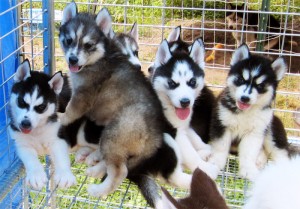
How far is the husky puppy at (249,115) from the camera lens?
2.98m

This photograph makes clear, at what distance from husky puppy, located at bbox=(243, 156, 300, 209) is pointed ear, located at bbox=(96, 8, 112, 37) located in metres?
1.41

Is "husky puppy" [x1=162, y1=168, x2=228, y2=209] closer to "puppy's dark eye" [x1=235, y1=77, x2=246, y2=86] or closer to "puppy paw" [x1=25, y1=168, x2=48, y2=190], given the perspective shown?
"puppy paw" [x1=25, y1=168, x2=48, y2=190]

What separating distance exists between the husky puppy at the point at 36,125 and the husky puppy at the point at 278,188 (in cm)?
99

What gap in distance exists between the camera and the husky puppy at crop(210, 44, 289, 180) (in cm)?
298

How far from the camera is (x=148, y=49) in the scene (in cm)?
573

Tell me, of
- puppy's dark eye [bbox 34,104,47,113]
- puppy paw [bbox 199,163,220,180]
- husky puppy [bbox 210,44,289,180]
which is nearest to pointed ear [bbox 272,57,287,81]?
husky puppy [bbox 210,44,289,180]

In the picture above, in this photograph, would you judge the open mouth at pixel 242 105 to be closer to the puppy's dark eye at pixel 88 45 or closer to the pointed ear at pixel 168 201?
the puppy's dark eye at pixel 88 45

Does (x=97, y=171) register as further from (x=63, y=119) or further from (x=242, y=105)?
(x=242, y=105)

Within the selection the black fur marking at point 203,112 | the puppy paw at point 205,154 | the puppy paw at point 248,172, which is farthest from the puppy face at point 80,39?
the puppy paw at point 248,172

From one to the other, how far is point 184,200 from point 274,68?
134 cm

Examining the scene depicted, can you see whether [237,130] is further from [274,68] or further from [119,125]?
[119,125]

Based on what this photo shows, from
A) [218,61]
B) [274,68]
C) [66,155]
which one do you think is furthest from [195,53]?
[218,61]

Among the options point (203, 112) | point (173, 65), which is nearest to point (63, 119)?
point (173, 65)

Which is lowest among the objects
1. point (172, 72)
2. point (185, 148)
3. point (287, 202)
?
point (185, 148)
